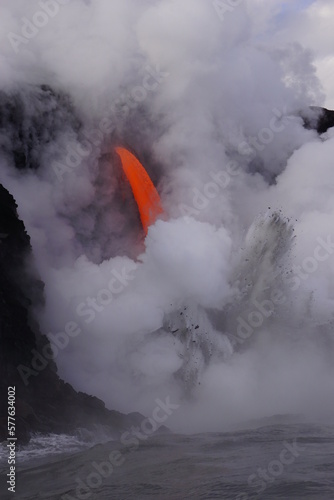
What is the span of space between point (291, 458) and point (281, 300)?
25.2 m

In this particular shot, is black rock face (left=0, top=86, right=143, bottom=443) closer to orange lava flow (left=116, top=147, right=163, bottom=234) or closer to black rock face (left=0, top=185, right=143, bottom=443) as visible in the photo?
black rock face (left=0, top=185, right=143, bottom=443)

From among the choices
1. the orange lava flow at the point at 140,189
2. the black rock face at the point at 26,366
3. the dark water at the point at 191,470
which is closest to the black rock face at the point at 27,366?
the black rock face at the point at 26,366

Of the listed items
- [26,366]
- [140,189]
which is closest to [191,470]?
[26,366]

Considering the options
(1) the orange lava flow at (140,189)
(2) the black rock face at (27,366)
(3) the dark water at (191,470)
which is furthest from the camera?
(1) the orange lava flow at (140,189)

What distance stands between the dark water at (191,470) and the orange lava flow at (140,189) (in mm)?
21100

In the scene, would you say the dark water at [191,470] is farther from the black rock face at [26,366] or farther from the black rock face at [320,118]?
the black rock face at [320,118]

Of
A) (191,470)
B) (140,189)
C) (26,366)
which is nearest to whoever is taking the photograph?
(191,470)

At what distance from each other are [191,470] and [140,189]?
28.6 m

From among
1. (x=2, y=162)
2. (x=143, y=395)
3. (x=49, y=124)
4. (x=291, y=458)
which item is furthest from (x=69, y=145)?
(x=291, y=458)

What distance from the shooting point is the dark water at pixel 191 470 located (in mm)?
17672

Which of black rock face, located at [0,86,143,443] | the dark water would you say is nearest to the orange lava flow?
black rock face, located at [0,86,143,443]

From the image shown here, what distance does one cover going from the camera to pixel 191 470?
2066cm

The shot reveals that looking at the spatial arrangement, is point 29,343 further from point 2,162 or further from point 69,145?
point 69,145

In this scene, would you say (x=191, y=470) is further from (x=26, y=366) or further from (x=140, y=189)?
(x=140, y=189)
